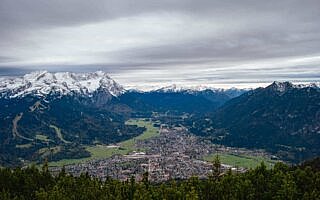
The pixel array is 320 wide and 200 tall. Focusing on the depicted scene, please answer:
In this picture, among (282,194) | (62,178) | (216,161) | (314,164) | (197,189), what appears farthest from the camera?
(314,164)

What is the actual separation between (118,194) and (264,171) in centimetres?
3740

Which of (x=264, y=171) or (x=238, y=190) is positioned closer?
(x=238, y=190)

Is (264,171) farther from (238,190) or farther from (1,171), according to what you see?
(1,171)

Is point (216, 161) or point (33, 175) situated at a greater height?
point (216, 161)

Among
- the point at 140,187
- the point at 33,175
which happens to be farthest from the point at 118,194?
the point at 33,175

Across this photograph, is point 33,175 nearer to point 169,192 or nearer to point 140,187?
point 140,187

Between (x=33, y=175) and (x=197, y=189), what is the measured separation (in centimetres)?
4593

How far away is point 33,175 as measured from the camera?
106375mm

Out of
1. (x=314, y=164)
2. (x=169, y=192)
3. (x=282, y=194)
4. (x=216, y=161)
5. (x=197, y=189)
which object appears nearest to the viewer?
(x=282, y=194)

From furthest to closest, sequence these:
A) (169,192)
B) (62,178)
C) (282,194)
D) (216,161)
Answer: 1. (62,178)
2. (216,161)
3. (169,192)
4. (282,194)

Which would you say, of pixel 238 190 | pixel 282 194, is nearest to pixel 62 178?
pixel 238 190

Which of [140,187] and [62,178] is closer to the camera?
[140,187]

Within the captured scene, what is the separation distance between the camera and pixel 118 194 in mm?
84625

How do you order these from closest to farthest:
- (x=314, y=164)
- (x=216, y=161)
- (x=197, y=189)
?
1. (x=197, y=189)
2. (x=216, y=161)
3. (x=314, y=164)
